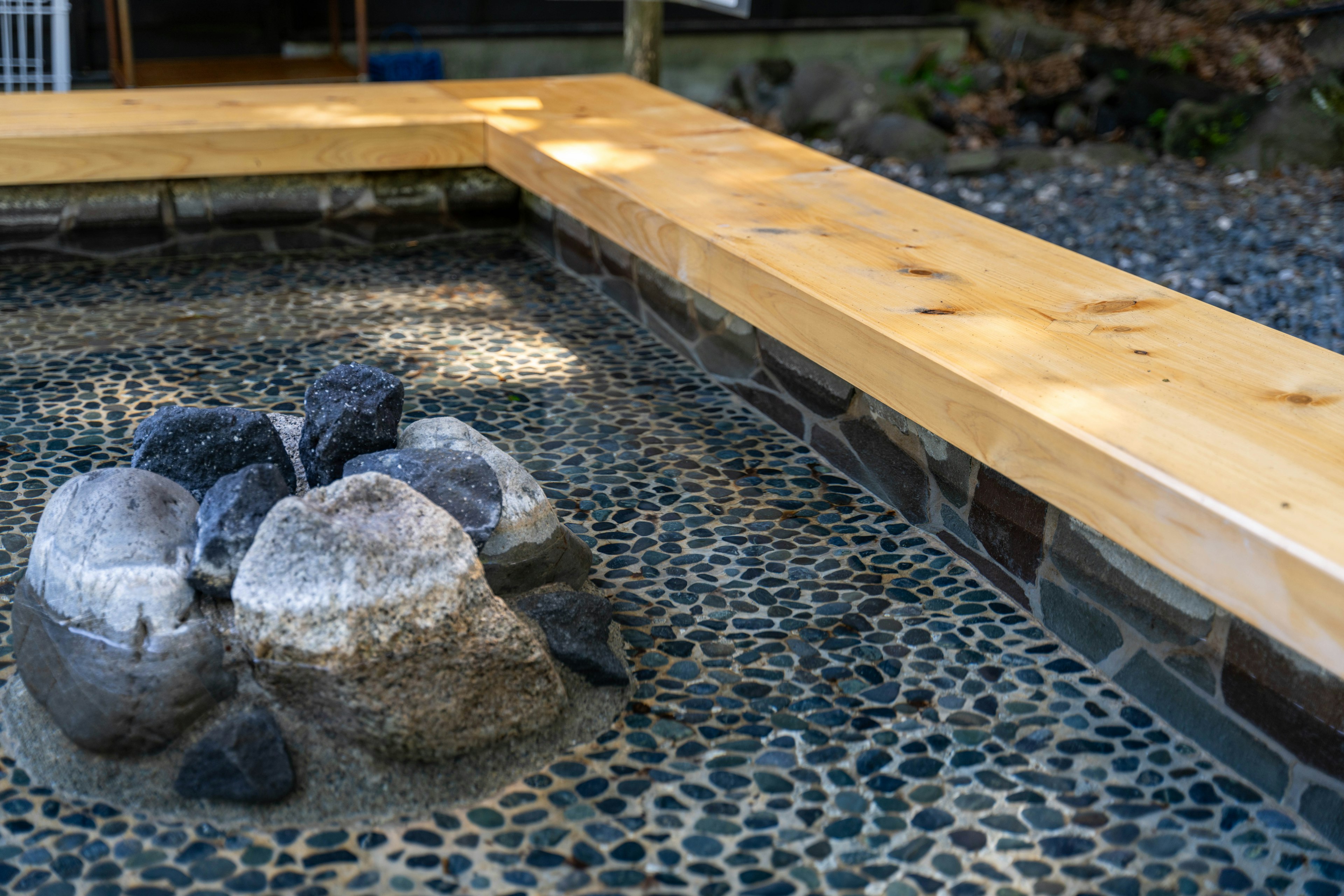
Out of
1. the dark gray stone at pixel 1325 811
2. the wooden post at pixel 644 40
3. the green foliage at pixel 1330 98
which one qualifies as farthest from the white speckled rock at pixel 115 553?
the green foliage at pixel 1330 98

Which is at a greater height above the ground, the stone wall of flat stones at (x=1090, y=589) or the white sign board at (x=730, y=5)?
the white sign board at (x=730, y=5)

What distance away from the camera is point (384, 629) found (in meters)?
1.76

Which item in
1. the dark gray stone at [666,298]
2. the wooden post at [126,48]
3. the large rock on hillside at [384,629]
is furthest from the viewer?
the wooden post at [126,48]

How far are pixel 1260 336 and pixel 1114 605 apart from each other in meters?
0.58

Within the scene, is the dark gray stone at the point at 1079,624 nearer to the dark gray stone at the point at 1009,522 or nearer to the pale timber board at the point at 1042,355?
the dark gray stone at the point at 1009,522

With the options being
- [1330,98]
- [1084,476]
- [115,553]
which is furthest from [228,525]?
[1330,98]

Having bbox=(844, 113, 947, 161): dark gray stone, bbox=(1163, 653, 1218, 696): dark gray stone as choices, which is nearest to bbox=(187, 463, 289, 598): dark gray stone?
bbox=(1163, 653, 1218, 696): dark gray stone

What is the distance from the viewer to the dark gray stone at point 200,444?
7.21 ft

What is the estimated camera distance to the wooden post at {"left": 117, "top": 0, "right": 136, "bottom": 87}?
5527mm

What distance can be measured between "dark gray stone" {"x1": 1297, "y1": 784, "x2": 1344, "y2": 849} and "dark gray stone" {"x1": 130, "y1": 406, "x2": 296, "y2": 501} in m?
1.72

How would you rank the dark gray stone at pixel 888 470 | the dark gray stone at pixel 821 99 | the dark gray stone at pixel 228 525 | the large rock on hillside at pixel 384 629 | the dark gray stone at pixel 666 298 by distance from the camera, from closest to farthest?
the large rock on hillside at pixel 384 629, the dark gray stone at pixel 228 525, the dark gray stone at pixel 888 470, the dark gray stone at pixel 666 298, the dark gray stone at pixel 821 99

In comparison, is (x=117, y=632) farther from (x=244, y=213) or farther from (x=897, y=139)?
(x=897, y=139)

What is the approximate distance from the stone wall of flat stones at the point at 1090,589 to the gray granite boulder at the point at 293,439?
1.19 m

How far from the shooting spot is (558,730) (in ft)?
6.38
